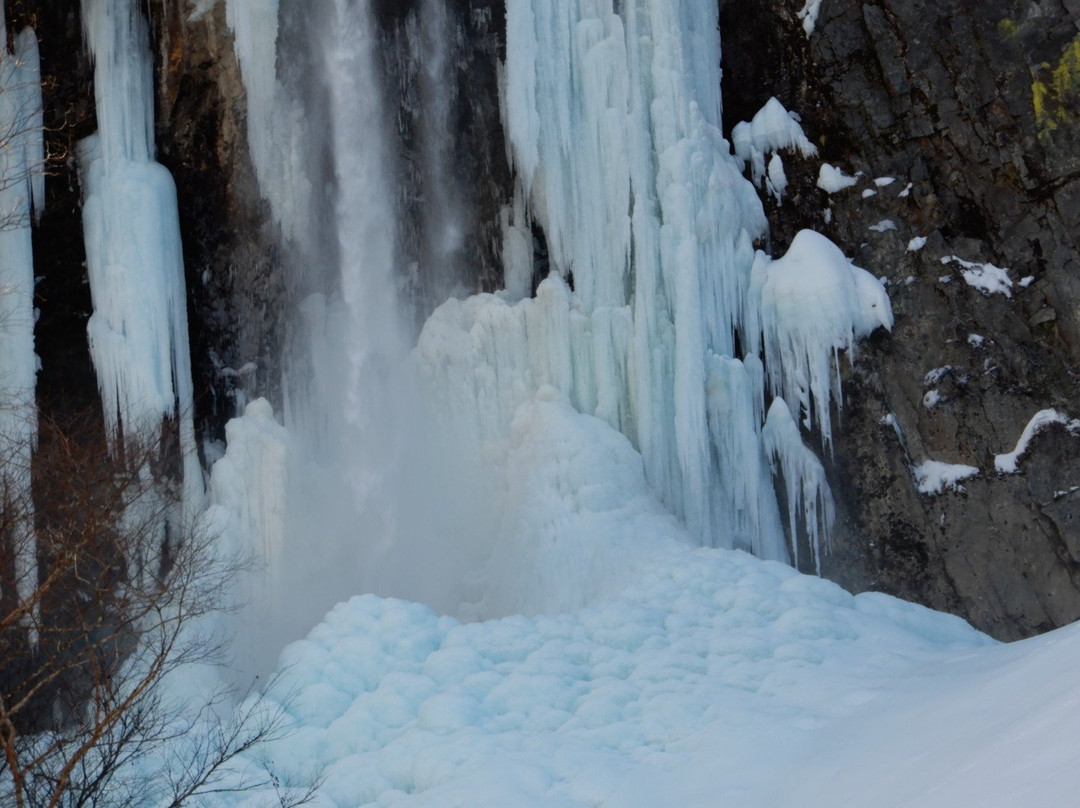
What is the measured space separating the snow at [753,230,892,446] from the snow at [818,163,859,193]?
736 millimetres

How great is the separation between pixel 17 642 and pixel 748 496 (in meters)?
6.64

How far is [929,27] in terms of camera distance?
12609mm

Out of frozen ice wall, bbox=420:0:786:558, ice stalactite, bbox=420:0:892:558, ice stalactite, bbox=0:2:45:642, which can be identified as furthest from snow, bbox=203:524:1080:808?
ice stalactite, bbox=0:2:45:642

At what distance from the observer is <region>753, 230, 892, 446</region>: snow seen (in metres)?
12.6

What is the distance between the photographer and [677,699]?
7.92 meters

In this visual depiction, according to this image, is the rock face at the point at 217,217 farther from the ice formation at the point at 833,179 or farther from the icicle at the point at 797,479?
the ice formation at the point at 833,179

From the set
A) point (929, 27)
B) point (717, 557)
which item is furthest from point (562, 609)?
point (929, 27)

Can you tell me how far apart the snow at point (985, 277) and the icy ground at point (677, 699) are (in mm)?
4234

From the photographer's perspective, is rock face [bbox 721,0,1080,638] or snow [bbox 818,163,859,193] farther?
snow [bbox 818,163,859,193]

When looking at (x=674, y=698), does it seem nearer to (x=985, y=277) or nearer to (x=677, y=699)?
(x=677, y=699)

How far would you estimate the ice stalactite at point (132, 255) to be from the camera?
1332 centimetres

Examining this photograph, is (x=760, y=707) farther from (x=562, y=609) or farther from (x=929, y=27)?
(x=929, y=27)

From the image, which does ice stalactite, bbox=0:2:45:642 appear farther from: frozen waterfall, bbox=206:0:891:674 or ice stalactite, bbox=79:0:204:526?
frozen waterfall, bbox=206:0:891:674

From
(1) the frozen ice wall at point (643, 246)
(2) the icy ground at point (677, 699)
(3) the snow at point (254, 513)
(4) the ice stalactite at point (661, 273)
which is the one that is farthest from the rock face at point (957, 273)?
(3) the snow at point (254, 513)
